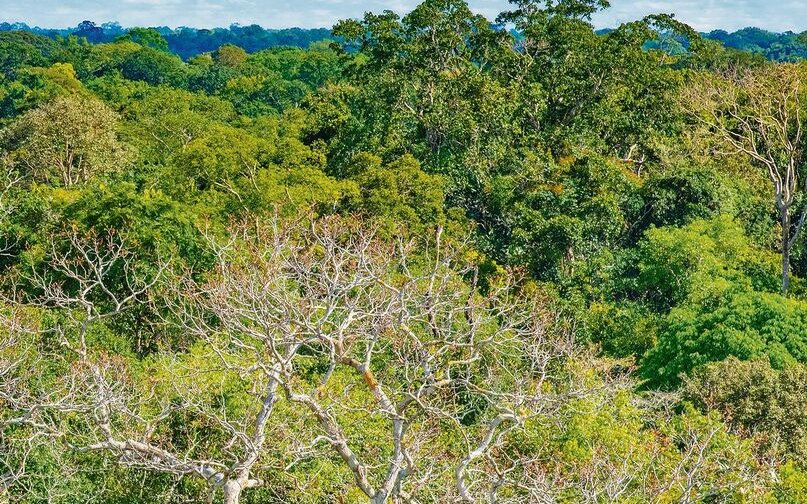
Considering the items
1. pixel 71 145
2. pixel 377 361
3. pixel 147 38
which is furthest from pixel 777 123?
pixel 147 38

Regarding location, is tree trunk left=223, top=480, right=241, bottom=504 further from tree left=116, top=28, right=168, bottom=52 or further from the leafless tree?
tree left=116, top=28, right=168, bottom=52

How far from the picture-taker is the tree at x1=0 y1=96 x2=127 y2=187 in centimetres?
3384

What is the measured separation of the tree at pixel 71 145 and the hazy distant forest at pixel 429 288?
0.42ft

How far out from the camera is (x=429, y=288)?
1037 centimetres

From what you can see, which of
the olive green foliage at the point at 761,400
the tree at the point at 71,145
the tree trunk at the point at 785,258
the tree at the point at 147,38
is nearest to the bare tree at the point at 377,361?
the olive green foliage at the point at 761,400

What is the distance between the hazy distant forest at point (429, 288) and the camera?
36.1ft

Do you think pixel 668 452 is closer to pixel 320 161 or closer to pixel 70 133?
pixel 320 161

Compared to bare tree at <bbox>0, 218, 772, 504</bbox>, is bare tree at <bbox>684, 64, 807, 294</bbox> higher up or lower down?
higher up

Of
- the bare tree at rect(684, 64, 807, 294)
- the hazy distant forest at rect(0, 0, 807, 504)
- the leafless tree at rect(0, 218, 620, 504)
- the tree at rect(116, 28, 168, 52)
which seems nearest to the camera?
the leafless tree at rect(0, 218, 620, 504)

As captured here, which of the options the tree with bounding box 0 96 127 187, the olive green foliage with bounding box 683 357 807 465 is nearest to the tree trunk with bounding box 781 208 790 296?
the olive green foliage with bounding box 683 357 807 465

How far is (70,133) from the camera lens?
33.9 m

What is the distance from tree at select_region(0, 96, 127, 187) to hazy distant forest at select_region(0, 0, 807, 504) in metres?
0.13

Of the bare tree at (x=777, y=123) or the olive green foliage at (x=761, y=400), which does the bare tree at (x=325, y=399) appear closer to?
the olive green foliage at (x=761, y=400)

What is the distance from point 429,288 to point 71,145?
90.1 feet
